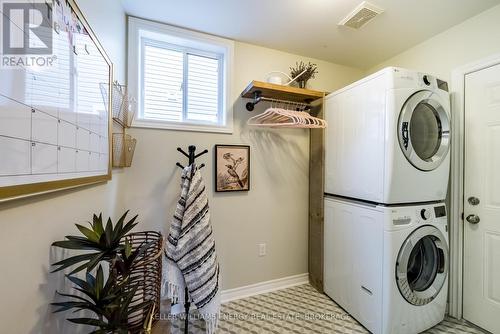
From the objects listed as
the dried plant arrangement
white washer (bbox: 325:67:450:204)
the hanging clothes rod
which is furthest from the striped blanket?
the dried plant arrangement

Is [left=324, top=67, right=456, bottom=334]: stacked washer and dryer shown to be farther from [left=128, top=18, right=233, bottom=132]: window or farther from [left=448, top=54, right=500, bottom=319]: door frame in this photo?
[left=128, top=18, right=233, bottom=132]: window

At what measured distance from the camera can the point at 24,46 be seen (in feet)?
1.86

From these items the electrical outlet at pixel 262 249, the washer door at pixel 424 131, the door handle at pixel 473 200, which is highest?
the washer door at pixel 424 131

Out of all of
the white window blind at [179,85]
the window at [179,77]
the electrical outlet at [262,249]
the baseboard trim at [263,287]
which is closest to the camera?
the window at [179,77]

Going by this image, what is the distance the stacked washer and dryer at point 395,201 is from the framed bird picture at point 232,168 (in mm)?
882

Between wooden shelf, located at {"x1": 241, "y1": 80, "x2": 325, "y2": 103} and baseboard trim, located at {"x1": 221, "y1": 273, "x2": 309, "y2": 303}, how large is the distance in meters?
1.86

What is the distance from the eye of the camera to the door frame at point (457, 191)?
5.79ft

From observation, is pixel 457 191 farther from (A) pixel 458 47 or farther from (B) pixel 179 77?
(B) pixel 179 77

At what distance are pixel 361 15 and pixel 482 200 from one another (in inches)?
67.1

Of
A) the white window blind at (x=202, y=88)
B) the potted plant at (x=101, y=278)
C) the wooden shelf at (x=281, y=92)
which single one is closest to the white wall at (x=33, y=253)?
the potted plant at (x=101, y=278)

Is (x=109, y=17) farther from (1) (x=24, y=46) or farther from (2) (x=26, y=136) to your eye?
(2) (x=26, y=136)

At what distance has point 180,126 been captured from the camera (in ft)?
6.14

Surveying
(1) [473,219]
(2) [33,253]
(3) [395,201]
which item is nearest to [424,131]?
(3) [395,201]

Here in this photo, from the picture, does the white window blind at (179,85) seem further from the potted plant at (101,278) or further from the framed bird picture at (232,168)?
the potted plant at (101,278)
